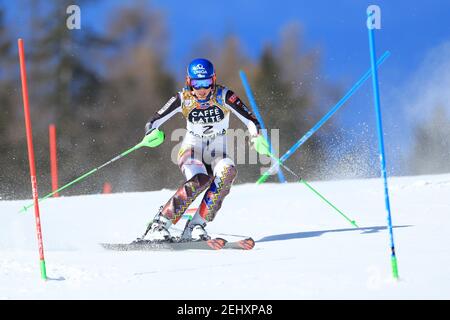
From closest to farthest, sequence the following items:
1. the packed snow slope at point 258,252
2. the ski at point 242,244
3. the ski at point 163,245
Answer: the packed snow slope at point 258,252
the ski at point 242,244
the ski at point 163,245

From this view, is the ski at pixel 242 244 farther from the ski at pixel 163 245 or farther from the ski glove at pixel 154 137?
the ski glove at pixel 154 137

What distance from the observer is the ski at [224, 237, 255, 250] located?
4.62m

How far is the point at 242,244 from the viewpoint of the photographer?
15.3 feet

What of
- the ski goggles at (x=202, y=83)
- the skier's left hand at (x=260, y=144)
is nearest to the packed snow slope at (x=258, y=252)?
the skier's left hand at (x=260, y=144)

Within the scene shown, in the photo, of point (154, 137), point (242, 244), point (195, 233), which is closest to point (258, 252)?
point (242, 244)

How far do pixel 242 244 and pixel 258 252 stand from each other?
267 mm

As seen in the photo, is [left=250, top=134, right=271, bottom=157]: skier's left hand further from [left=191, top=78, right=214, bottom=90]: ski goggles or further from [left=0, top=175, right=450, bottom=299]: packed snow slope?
[left=0, top=175, right=450, bottom=299]: packed snow slope

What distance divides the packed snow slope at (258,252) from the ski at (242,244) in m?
0.09

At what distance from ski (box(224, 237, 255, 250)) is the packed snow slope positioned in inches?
3.5

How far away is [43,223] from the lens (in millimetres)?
6551

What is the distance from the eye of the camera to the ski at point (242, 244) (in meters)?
4.62

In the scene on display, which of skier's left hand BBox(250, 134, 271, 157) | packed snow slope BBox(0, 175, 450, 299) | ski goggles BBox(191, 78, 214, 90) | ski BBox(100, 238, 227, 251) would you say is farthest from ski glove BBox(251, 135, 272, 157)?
ski BBox(100, 238, 227, 251)

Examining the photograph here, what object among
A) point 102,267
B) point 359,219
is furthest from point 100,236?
point 359,219

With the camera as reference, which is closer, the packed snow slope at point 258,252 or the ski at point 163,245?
the packed snow slope at point 258,252
